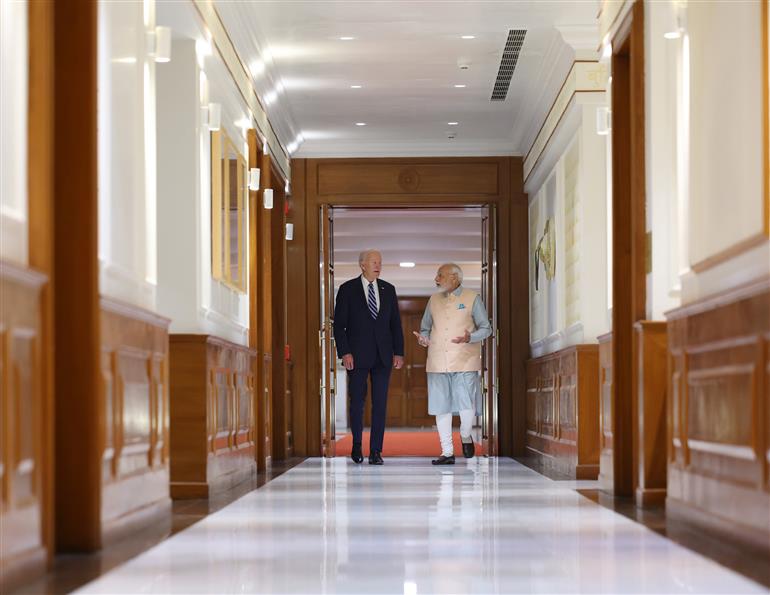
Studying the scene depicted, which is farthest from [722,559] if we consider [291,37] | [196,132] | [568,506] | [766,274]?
[291,37]

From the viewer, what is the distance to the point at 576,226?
8.59 meters

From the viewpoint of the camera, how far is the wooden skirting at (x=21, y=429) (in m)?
3.06

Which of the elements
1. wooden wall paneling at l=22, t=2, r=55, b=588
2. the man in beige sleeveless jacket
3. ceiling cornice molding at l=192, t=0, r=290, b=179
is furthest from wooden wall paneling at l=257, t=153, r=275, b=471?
wooden wall paneling at l=22, t=2, r=55, b=588

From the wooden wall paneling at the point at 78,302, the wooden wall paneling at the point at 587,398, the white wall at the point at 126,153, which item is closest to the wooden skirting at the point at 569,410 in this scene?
the wooden wall paneling at the point at 587,398

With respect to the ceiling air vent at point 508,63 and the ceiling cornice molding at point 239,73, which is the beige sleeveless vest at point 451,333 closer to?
the ceiling air vent at point 508,63

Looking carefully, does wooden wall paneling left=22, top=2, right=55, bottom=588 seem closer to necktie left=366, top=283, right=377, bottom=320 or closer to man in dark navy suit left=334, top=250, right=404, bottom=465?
man in dark navy suit left=334, top=250, right=404, bottom=465

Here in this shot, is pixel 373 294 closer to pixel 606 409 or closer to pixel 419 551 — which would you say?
pixel 606 409

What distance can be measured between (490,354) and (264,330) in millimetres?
3083

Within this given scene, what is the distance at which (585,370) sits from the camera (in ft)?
26.7

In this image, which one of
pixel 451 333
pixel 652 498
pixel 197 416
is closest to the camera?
pixel 652 498

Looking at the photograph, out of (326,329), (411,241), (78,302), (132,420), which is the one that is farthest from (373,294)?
(411,241)

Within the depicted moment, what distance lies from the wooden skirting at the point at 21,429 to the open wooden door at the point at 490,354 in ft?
27.4

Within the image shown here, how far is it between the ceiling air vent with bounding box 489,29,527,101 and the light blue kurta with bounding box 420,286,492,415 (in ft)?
5.65

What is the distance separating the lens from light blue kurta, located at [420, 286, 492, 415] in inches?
396
